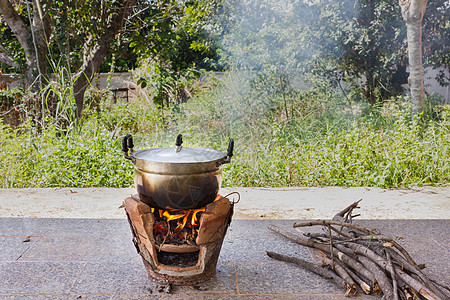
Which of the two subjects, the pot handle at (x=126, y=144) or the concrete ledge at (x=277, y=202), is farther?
the concrete ledge at (x=277, y=202)

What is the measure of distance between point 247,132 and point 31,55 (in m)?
3.49

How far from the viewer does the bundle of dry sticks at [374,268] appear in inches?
73.1

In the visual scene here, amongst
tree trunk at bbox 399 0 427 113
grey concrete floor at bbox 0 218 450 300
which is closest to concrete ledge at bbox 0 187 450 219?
grey concrete floor at bbox 0 218 450 300

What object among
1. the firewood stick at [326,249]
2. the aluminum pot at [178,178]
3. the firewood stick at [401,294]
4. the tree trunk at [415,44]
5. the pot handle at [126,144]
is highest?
the tree trunk at [415,44]

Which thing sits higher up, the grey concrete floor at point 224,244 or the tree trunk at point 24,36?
the tree trunk at point 24,36

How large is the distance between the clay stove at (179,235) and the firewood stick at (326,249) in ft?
2.24

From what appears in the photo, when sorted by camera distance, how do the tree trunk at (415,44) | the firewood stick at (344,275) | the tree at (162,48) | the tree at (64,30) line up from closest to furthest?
the firewood stick at (344,275), the tree at (64,30), the tree at (162,48), the tree trunk at (415,44)

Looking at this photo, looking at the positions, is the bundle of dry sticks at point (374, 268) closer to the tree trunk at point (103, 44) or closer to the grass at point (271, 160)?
the grass at point (271, 160)

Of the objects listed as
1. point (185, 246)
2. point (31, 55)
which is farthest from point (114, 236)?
point (31, 55)

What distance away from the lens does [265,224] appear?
9.72 ft

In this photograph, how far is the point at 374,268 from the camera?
2002 mm

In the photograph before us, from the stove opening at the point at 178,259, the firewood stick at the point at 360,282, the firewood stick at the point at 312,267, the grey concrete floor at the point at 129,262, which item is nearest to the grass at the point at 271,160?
the grey concrete floor at the point at 129,262

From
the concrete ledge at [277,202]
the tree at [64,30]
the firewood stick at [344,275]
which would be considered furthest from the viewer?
the tree at [64,30]

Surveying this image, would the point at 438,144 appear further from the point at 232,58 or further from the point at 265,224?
the point at 232,58
